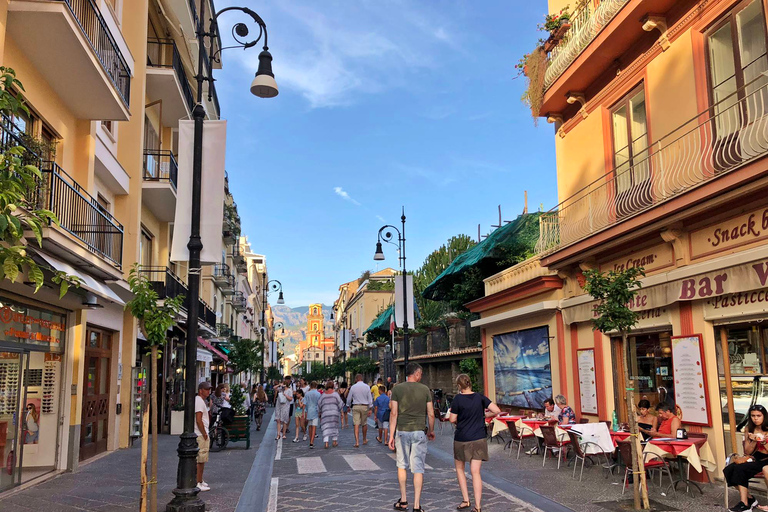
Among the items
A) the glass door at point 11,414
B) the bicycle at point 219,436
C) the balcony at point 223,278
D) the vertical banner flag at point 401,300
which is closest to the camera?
the glass door at point 11,414

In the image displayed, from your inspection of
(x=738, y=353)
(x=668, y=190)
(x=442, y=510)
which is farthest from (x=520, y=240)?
(x=442, y=510)

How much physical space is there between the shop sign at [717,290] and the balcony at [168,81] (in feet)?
42.3

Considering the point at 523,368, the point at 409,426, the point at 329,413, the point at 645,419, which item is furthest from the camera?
the point at 523,368

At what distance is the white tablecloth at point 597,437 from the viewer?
10633 mm

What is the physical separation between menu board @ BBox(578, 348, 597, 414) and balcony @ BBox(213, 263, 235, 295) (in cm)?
2549

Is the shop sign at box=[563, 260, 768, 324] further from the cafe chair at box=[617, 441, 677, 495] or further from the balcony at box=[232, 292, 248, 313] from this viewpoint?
the balcony at box=[232, 292, 248, 313]

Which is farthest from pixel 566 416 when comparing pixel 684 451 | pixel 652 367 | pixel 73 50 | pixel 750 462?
pixel 73 50

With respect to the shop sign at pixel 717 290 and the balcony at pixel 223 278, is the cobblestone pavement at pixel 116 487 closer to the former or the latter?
the shop sign at pixel 717 290

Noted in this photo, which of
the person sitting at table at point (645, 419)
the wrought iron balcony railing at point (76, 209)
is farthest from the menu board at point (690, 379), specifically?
the wrought iron balcony railing at point (76, 209)

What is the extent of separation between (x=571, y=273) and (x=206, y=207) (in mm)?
9477

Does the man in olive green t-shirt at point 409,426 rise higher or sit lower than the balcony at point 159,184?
lower

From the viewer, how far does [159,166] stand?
21047 mm

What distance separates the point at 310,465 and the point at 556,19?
12.2 m

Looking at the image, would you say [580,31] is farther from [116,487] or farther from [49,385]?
[49,385]
